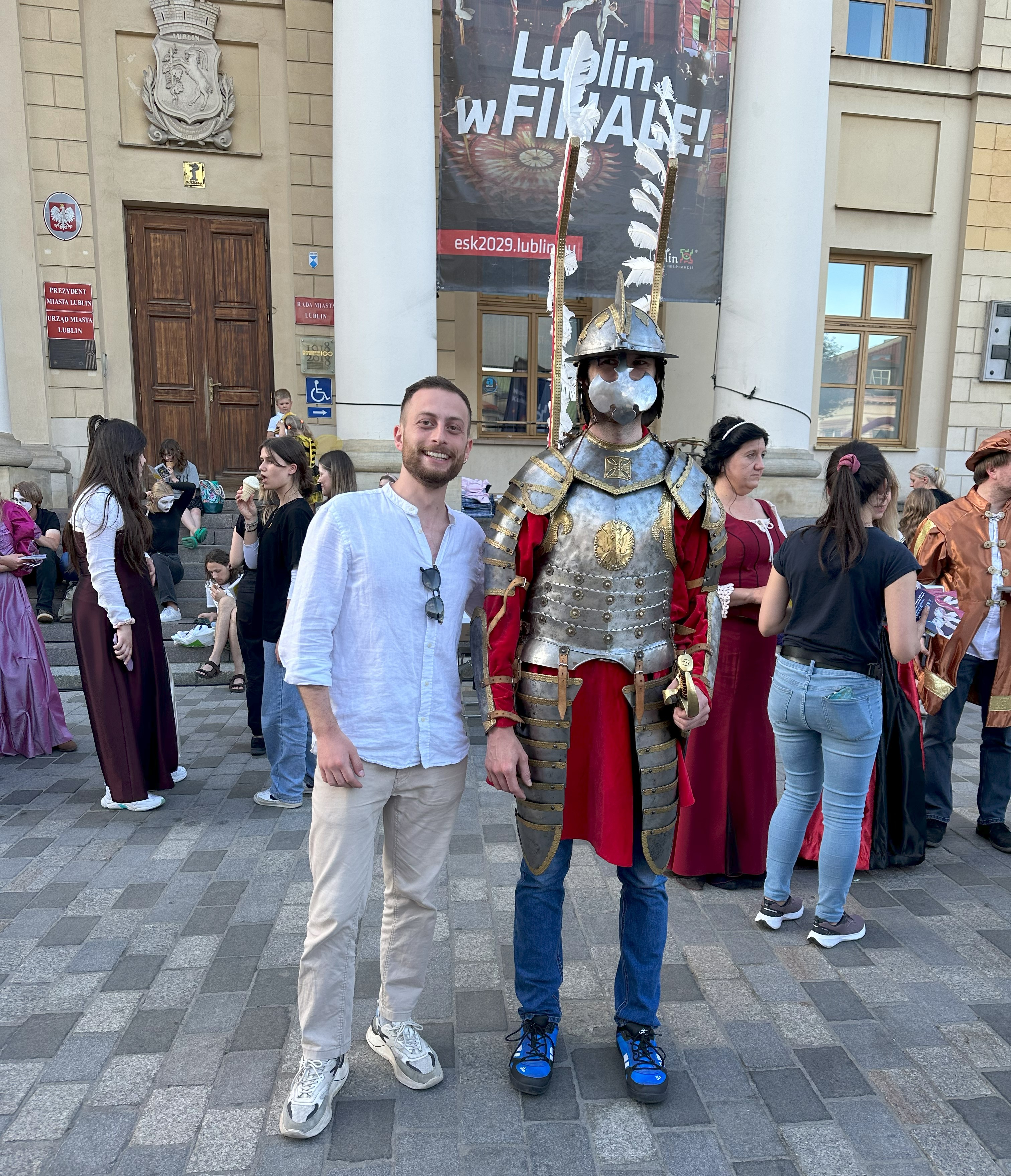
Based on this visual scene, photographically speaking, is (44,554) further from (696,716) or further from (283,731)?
(696,716)

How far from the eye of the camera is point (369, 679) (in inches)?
83.8

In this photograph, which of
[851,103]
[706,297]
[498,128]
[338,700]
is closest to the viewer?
[338,700]

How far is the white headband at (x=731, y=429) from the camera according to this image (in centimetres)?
337

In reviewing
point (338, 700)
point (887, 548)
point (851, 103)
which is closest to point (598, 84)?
point (851, 103)

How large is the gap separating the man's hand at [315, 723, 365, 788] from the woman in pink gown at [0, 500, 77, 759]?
3.91 metres

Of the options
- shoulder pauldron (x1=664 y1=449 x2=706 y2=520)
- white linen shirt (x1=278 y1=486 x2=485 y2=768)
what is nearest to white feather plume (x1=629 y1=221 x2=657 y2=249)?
shoulder pauldron (x1=664 y1=449 x2=706 y2=520)

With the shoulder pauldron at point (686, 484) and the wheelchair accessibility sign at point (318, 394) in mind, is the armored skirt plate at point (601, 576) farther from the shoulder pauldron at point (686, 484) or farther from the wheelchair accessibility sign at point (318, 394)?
the wheelchair accessibility sign at point (318, 394)

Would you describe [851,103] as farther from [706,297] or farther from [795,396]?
[795,396]

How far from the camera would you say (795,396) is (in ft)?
26.9

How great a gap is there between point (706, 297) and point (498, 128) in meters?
2.68

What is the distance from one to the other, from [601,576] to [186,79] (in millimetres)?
9551

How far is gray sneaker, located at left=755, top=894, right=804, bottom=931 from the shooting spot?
319 cm

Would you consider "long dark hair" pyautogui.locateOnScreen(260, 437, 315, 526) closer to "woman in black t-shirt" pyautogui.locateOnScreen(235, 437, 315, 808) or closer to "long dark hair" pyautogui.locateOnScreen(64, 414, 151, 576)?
"woman in black t-shirt" pyautogui.locateOnScreen(235, 437, 315, 808)

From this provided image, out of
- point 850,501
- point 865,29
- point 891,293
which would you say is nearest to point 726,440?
point 850,501
